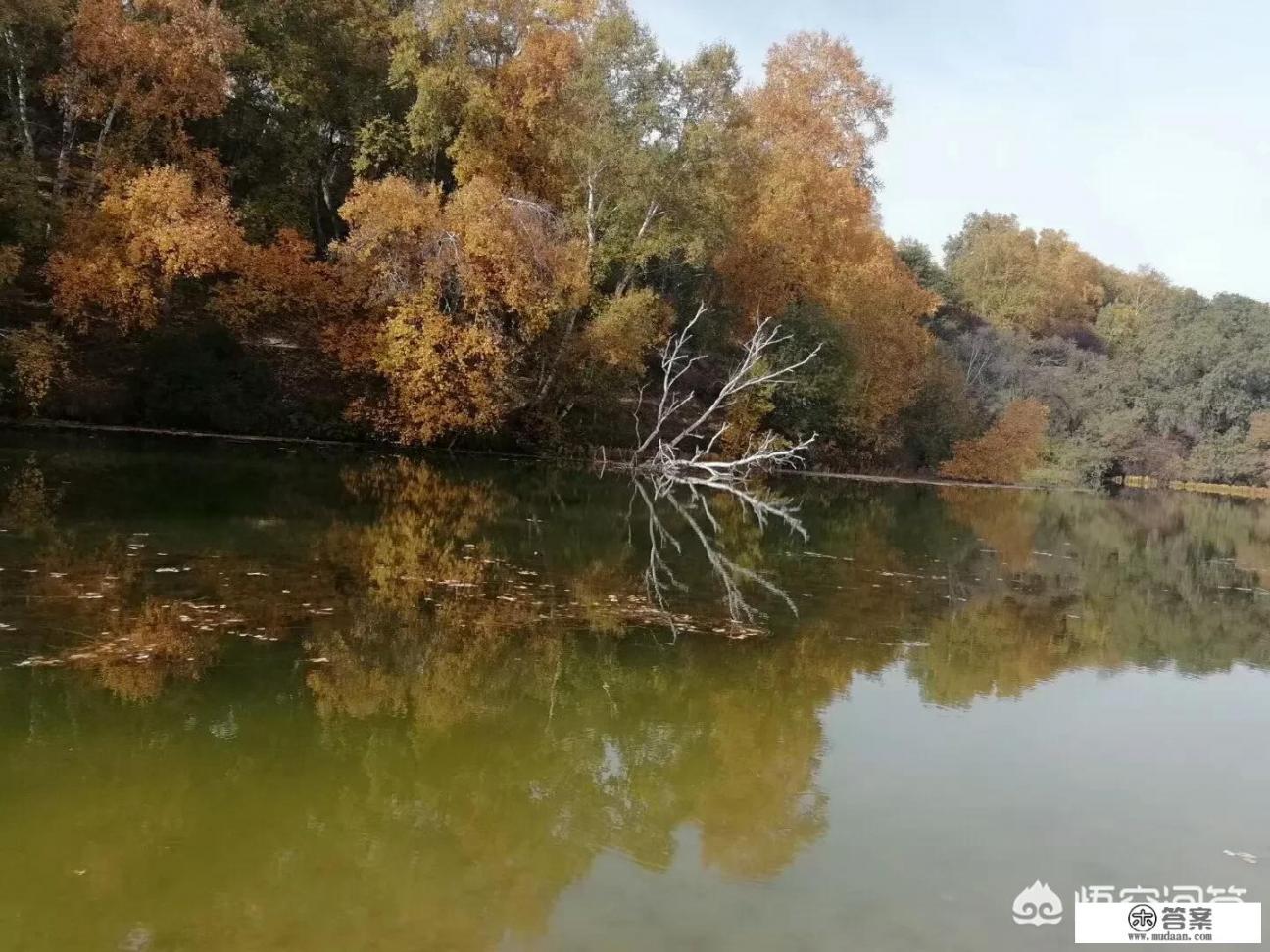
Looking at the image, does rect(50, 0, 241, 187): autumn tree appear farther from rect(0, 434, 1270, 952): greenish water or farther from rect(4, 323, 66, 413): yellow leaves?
rect(0, 434, 1270, 952): greenish water

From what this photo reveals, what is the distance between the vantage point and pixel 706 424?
31.2 meters

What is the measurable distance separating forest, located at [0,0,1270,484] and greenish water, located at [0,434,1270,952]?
9202 mm

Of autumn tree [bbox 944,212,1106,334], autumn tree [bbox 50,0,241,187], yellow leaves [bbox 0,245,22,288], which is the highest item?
autumn tree [bbox 944,212,1106,334]

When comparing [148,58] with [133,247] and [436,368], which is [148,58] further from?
[436,368]

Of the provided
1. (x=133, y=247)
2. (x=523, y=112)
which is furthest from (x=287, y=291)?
(x=523, y=112)

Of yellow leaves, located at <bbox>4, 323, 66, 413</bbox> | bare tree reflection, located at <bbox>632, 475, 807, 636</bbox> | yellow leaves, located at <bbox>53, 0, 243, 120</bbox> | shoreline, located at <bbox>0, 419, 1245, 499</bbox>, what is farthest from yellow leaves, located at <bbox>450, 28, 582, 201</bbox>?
yellow leaves, located at <bbox>4, 323, 66, 413</bbox>

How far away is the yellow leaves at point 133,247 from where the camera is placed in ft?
61.7

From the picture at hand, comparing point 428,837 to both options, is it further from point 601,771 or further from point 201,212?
point 201,212

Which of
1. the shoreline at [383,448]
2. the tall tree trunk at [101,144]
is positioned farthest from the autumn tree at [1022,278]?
the tall tree trunk at [101,144]

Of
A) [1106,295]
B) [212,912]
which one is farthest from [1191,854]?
[1106,295]

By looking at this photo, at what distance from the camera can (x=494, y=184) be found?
81.0 feet

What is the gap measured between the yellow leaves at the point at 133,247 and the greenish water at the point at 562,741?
7301 mm

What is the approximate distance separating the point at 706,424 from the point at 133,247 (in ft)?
57.0

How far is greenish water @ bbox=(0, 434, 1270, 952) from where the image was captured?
12.8 ft
